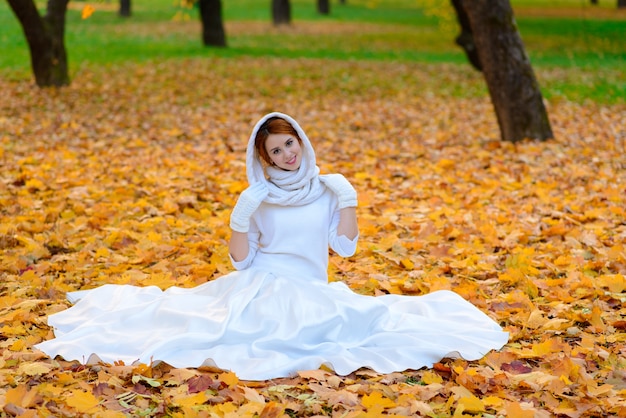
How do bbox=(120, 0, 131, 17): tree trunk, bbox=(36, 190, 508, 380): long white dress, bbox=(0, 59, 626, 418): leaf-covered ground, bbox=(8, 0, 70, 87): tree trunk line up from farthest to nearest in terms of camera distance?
bbox=(120, 0, 131, 17): tree trunk < bbox=(8, 0, 70, 87): tree trunk < bbox=(36, 190, 508, 380): long white dress < bbox=(0, 59, 626, 418): leaf-covered ground

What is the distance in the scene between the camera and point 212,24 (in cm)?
2134

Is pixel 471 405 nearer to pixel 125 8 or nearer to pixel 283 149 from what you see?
pixel 283 149

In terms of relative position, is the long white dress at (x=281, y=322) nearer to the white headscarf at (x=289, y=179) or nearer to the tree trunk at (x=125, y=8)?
the white headscarf at (x=289, y=179)

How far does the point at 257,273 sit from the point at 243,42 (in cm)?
2028

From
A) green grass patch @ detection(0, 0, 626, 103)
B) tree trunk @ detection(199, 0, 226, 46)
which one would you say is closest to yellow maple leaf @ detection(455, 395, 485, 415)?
green grass patch @ detection(0, 0, 626, 103)

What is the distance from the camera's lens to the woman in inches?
153

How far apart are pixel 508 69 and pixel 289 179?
645 cm

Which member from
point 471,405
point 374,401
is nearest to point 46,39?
point 374,401

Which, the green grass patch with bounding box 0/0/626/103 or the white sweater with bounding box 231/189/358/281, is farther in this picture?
the green grass patch with bounding box 0/0/626/103

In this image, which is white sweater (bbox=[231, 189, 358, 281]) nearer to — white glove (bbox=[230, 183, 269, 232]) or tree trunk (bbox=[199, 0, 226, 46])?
white glove (bbox=[230, 183, 269, 232])

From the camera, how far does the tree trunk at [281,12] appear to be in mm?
30516

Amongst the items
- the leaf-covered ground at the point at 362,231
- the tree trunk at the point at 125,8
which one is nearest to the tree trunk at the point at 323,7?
the tree trunk at the point at 125,8

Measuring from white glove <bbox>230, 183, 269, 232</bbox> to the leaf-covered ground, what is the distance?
77 cm

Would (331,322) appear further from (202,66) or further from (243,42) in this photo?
(243,42)
